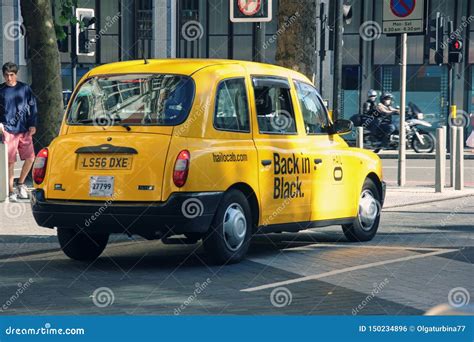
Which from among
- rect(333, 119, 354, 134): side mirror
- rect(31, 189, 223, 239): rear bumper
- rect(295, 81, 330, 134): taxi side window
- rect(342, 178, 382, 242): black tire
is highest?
rect(295, 81, 330, 134): taxi side window

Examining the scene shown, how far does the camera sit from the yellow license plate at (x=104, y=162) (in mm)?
9484

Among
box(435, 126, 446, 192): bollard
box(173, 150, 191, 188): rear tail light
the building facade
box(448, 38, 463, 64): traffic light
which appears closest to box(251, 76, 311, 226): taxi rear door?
box(173, 150, 191, 188): rear tail light

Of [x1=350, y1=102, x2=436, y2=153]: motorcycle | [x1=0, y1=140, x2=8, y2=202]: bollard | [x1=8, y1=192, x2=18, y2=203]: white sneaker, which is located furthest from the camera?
[x1=350, y1=102, x2=436, y2=153]: motorcycle

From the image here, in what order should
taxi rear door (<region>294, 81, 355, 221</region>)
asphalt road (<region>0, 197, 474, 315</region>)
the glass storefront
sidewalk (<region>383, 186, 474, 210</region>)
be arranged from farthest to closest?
the glass storefront < sidewalk (<region>383, 186, 474, 210</region>) < taxi rear door (<region>294, 81, 355, 221</region>) < asphalt road (<region>0, 197, 474, 315</region>)

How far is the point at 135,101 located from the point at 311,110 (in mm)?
2142

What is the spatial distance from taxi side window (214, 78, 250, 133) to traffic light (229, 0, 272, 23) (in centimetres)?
439

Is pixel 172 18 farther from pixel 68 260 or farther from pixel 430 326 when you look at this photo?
pixel 430 326

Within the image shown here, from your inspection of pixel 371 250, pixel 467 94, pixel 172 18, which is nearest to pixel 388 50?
pixel 467 94

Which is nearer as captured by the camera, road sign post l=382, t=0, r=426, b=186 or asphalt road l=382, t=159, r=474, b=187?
road sign post l=382, t=0, r=426, b=186

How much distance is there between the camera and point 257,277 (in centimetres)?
917

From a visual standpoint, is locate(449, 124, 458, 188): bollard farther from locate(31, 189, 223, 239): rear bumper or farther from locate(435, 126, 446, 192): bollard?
locate(31, 189, 223, 239): rear bumper

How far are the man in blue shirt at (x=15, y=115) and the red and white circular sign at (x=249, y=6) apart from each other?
10.1 feet

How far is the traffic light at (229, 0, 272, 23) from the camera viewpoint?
1462 centimetres

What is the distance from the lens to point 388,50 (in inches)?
1631
